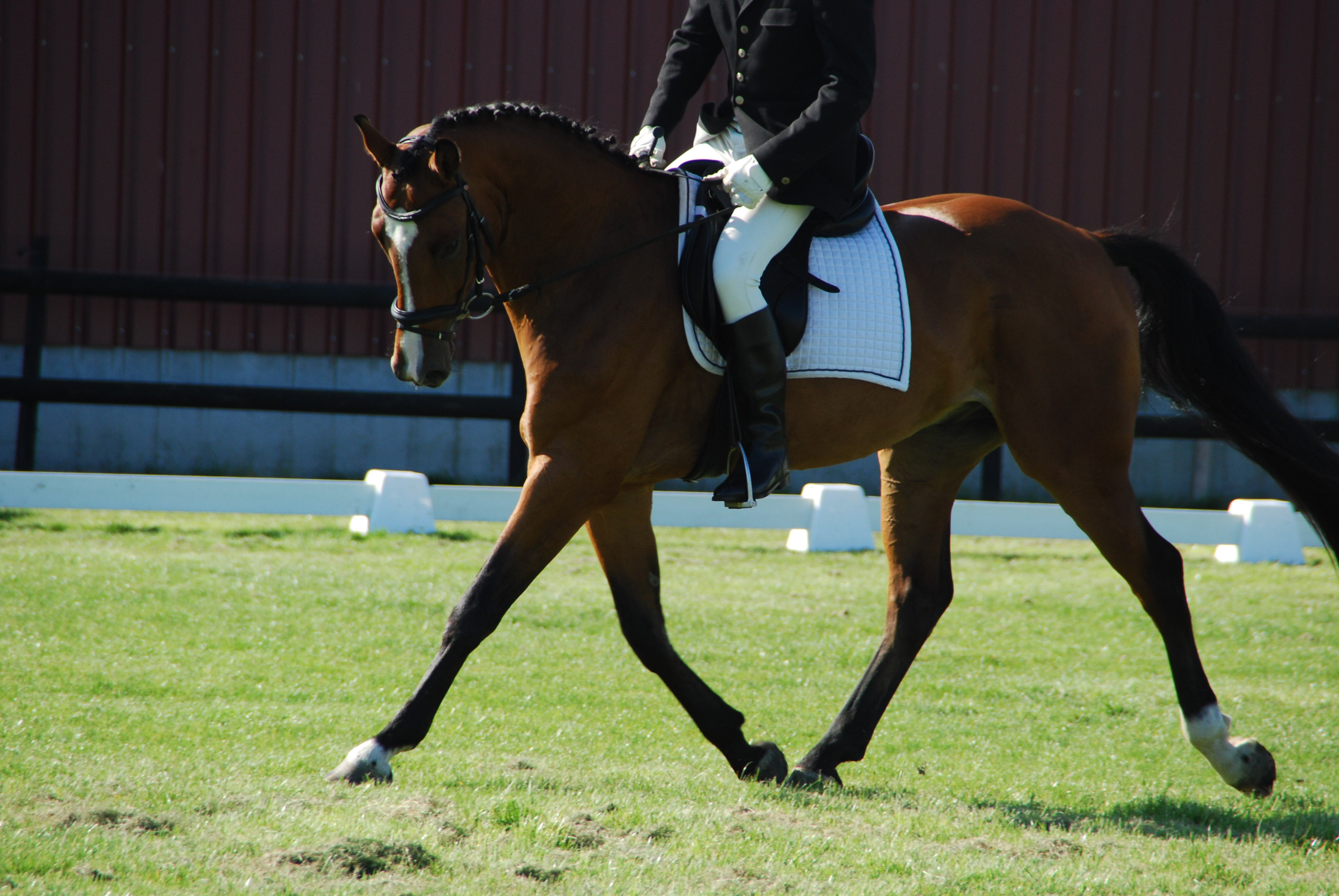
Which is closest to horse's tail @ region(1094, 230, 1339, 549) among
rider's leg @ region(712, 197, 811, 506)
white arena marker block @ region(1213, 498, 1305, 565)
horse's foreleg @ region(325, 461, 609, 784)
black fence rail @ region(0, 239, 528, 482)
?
rider's leg @ region(712, 197, 811, 506)

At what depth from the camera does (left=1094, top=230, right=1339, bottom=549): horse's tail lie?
13.0 feet

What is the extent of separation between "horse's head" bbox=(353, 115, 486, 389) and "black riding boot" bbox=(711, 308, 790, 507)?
791 mm

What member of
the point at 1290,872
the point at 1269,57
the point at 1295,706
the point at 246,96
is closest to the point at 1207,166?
the point at 1269,57

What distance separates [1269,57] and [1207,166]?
3.65 feet

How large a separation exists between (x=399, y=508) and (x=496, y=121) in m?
4.79

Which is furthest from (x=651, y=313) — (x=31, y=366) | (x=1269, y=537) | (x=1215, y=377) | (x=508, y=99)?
(x=31, y=366)

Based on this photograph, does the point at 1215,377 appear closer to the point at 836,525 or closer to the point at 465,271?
the point at 465,271

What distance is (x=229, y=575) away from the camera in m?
6.24

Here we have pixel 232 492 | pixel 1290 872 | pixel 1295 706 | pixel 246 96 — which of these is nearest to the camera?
pixel 1290 872

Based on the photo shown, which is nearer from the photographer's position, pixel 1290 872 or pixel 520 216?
pixel 1290 872

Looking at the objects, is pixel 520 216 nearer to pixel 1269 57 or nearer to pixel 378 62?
pixel 378 62

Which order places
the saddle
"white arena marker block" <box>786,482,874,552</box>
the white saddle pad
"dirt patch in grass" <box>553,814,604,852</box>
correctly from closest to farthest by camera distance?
"dirt patch in grass" <box>553,814,604,852</box> < the saddle < the white saddle pad < "white arena marker block" <box>786,482,874,552</box>

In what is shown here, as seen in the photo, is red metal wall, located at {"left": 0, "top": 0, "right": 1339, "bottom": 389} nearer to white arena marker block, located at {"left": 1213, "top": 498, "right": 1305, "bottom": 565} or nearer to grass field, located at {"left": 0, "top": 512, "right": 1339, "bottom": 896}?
white arena marker block, located at {"left": 1213, "top": 498, "right": 1305, "bottom": 565}

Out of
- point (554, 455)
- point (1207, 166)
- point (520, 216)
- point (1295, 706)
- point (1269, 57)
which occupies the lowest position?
point (1295, 706)
